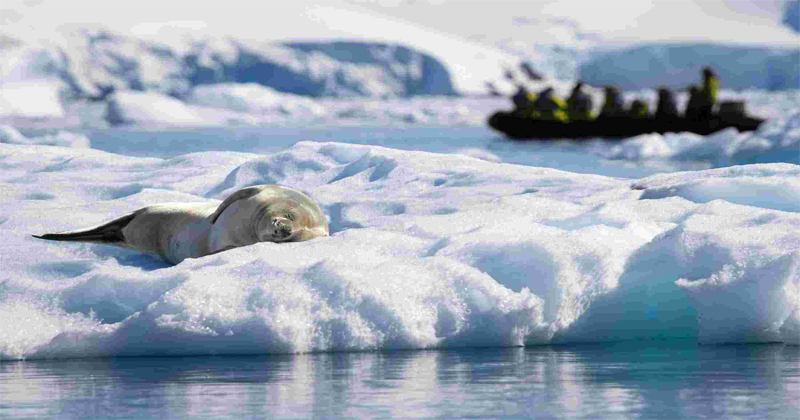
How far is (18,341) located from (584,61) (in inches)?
3550

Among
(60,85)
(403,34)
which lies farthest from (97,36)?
(403,34)

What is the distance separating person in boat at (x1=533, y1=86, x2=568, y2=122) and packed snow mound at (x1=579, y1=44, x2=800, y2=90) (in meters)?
47.4

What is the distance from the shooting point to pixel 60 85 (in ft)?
236

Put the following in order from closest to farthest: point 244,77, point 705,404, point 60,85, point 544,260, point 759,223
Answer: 1. point 705,404
2. point 544,260
3. point 759,223
4. point 60,85
5. point 244,77

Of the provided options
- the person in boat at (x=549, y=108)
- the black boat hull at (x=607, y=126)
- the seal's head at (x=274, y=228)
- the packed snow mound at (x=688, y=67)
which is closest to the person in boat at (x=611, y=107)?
the black boat hull at (x=607, y=126)

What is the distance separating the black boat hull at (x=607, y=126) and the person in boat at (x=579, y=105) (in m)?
0.64

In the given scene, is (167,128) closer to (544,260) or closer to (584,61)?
(584,61)

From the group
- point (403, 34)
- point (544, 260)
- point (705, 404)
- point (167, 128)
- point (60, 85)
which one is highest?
point (403, 34)

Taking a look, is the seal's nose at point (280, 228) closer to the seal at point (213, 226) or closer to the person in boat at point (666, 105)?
the seal at point (213, 226)

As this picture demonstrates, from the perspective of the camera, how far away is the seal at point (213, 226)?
239 inches

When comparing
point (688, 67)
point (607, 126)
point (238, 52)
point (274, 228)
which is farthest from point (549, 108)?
point (688, 67)

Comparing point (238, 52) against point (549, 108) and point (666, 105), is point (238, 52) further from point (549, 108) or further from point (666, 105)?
point (666, 105)

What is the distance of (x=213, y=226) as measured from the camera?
6191mm

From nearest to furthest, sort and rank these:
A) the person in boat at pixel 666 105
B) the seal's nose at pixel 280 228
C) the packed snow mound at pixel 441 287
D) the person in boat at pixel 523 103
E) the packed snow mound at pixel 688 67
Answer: the packed snow mound at pixel 441 287 < the seal's nose at pixel 280 228 < the person in boat at pixel 666 105 < the person in boat at pixel 523 103 < the packed snow mound at pixel 688 67
